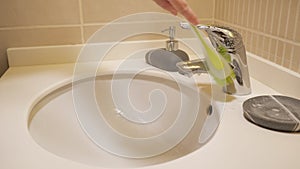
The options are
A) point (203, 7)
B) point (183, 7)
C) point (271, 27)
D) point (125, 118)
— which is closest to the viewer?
point (183, 7)

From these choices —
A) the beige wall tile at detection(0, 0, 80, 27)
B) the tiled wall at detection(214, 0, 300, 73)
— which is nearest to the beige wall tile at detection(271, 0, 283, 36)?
the tiled wall at detection(214, 0, 300, 73)

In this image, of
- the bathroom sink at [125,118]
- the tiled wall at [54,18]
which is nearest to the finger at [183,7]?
the bathroom sink at [125,118]

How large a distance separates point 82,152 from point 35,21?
0.36 metres

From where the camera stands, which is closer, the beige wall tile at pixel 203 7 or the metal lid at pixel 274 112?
the metal lid at pixel 274 112

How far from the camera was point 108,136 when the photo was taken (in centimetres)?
73

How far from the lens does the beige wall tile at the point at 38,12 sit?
2.49ft

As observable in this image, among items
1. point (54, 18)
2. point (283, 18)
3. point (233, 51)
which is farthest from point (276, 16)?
point (54, 18)

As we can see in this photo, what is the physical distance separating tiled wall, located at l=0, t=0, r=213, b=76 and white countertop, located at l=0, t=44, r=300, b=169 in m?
0.24

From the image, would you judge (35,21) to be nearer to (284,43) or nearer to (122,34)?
(122,34)

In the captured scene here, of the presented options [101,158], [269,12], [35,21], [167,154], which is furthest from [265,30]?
[35,21]

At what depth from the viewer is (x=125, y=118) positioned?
30.1 inches

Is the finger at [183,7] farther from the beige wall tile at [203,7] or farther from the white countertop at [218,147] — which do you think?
the beige wall tile at [203,7]

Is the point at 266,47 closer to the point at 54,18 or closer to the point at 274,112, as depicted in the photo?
the point at 274,112

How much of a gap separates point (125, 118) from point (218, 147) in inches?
15.2
